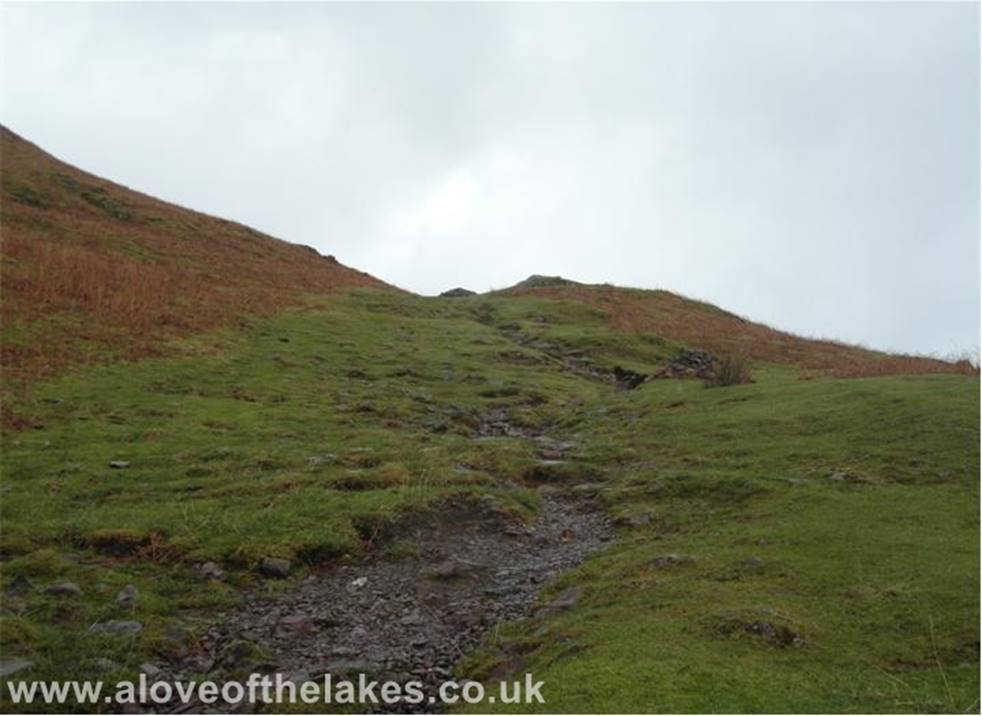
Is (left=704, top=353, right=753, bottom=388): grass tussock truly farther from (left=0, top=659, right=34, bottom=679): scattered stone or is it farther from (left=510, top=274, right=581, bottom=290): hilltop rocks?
(left=510, top=274, right=581, bottom=290): hilltop rocks

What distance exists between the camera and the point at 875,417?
Answer: 866 inches

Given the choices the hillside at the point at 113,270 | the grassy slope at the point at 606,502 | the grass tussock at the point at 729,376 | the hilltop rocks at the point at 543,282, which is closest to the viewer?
the grassy slope at the point at 606,502

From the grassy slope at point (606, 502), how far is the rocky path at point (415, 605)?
1.78 feet

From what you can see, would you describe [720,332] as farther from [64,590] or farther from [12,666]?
[12,666]

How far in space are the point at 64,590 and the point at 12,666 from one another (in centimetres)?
212

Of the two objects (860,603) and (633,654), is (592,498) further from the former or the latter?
(633,654)

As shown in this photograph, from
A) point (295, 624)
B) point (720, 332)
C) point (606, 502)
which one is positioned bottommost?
point (295, 624)

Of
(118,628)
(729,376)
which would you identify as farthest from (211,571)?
(729,376)

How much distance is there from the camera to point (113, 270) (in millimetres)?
37938

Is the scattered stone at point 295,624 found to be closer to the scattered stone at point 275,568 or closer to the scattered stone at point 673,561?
the scattered stone at point 275,568

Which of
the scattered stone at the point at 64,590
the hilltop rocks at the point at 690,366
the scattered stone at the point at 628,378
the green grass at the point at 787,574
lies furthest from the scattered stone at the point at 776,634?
the scattered stone at the point at 628,378

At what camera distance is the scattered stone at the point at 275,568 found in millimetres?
13609

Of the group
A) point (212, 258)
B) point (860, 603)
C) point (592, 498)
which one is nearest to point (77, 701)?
point (860, 603)

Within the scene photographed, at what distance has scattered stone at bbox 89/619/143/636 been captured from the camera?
36.7ft
